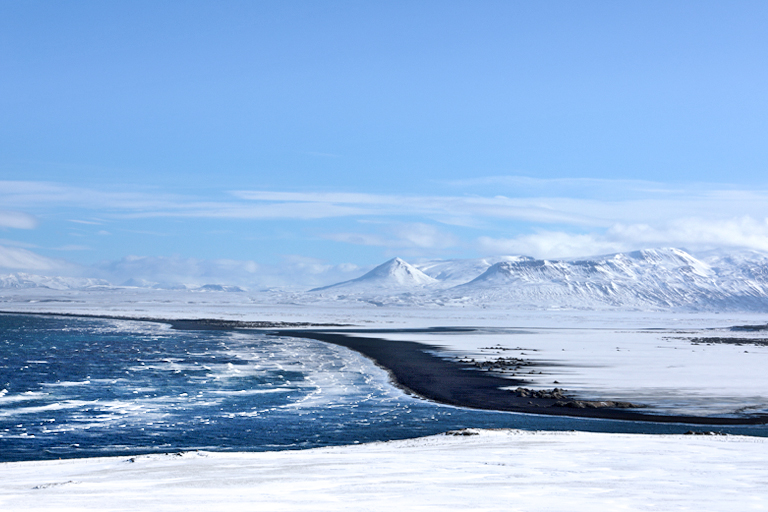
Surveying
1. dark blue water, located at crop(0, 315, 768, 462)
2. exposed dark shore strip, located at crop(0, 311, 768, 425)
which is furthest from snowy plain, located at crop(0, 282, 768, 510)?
exposed dark shore strip, located at crop(0, 311, 768, 425)

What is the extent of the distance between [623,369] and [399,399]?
696 inches

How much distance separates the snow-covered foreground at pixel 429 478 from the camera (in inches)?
479

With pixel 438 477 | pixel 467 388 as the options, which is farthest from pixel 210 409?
pixel 438 477

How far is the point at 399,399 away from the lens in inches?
1161

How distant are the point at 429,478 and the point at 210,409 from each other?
13815 mm

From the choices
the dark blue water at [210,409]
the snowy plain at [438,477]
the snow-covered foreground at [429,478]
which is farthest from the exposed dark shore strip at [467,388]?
the snow-covered foreground at [429,478]

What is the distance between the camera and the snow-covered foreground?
39.9 feet

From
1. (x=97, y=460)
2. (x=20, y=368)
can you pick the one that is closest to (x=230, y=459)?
(x=97, y=460)

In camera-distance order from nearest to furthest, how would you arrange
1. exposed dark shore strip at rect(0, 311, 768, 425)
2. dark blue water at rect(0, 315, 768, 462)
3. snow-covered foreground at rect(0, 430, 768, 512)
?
snow-covered foreground at rect(0, 430, 768, 512), dark blue water at rect(0, 315, 768, 462), exposed dark shore strip at rect(0, 311, 768, 425)

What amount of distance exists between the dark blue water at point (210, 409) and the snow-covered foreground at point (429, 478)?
2987 mm

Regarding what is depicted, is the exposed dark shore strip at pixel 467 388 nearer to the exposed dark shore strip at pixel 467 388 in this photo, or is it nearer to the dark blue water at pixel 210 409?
the exposed dark shore strip at pixel 467 388

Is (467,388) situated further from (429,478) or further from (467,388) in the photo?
(429,478)

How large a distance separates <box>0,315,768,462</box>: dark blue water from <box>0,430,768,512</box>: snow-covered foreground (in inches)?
118

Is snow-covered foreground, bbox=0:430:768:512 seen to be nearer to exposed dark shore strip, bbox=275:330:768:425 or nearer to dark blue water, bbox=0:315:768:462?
dark blue water, bbox=0:315:768:462
